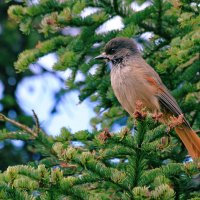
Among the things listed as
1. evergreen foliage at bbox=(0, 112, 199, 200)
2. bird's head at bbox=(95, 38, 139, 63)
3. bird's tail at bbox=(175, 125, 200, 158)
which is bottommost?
bird's tail at bbox=(175, 125, 200, 158)

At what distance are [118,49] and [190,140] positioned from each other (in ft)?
4.70

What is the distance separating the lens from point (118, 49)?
5.39 metres

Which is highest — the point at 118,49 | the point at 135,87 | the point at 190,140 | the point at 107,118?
the point at 118,49

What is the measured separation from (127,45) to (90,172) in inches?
103

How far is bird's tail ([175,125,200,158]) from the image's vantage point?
442 cm

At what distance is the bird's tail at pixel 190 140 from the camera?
4422 mm

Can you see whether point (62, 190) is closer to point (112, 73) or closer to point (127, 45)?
point (112, 73)

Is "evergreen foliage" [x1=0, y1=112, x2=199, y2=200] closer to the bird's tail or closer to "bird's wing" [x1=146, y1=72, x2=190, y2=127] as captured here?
the bird's tail

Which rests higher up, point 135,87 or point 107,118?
point 135,87

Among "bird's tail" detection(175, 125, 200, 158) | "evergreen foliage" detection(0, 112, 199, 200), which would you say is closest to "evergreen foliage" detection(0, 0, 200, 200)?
"evergreen foliage" detection(0, 112, 199, 200)

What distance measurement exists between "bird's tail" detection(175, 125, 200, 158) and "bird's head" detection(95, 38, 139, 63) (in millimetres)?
1112

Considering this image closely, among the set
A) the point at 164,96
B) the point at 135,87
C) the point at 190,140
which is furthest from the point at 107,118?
the point at 190,140

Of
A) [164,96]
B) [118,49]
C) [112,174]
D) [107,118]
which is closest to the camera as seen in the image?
[112,174]

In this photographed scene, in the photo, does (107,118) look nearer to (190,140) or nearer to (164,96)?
(164,96)
